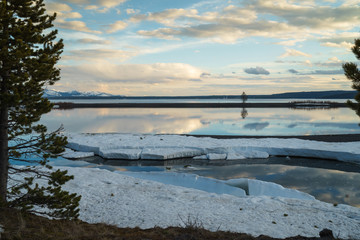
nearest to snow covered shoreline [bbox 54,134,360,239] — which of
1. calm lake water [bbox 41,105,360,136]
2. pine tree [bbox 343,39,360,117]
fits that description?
pine tree [bbox 343,39,360,117]

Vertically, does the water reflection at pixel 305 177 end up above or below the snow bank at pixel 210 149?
below

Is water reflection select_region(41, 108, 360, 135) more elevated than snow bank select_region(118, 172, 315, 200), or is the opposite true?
water reflection select_region(41, 108, 360, 135)

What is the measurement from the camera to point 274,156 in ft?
86.5

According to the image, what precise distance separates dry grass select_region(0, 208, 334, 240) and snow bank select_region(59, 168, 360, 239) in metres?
0.89

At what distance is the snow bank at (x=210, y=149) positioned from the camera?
2486 cm

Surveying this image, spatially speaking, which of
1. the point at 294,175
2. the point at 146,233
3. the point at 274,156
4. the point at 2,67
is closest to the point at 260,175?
the point at 294,175

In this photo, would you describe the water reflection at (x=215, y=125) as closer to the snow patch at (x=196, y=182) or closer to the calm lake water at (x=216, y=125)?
the calm lake water at (x=216, y=125)

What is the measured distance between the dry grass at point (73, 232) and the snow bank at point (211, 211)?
89 centimetres

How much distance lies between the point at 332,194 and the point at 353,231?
5767mm

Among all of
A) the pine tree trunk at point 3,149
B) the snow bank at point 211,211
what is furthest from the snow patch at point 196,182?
the pine tree trunk at point 3,149

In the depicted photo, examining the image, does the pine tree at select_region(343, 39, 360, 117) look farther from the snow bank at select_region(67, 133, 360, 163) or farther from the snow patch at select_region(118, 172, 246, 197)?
the snow bank at select_region(67, 133, 360, 163)

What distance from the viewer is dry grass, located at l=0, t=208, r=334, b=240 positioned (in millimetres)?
7661

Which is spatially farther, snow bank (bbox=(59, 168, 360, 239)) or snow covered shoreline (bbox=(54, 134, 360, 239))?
snow covered shoreline (bbox=(54, 134, 360, 239))

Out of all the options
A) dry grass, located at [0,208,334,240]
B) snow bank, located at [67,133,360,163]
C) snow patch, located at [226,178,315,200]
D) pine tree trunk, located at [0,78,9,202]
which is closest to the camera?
dry grass, located at [0,208,334,240]
